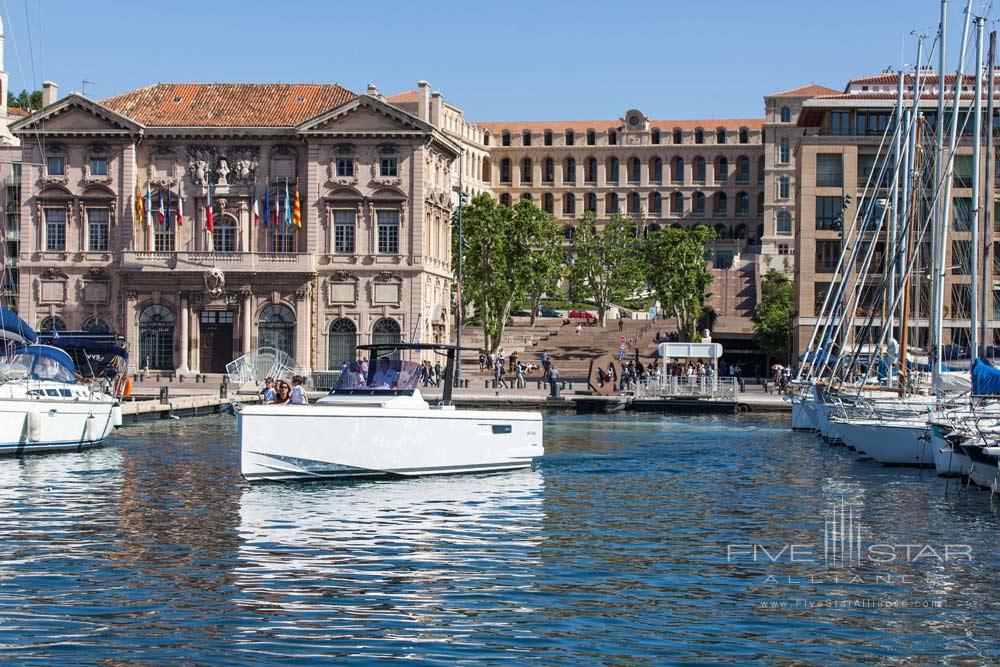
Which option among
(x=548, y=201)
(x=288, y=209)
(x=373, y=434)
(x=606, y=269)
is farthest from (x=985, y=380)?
(x=548, y=201)

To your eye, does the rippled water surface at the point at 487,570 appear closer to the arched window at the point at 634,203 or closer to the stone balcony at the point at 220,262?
the stone balcony at the point at 220,262

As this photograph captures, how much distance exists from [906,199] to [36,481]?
33551 mm

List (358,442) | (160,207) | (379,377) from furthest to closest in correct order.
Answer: (160,207), (379,377), (358,442)

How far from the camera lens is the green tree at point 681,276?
332 feet

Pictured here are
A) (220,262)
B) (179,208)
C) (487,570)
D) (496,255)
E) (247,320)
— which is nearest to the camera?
(487,570)

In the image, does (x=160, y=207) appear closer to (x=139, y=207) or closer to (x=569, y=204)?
(x=139, y=207)

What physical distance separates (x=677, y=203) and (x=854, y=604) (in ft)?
512

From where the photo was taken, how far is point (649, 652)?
56.1 ft

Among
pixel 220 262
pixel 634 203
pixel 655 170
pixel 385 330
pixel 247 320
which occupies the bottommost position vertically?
pixel 385 330

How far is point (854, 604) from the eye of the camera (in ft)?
65.3

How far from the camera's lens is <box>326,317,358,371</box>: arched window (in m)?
84.6

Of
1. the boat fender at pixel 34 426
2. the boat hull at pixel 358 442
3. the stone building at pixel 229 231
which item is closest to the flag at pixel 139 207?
the stone building at pixel 229 231

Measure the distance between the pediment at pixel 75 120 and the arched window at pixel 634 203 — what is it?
96.8 metres

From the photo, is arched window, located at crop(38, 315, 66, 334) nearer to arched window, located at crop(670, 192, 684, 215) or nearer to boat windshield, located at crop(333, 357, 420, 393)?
boat windshield, located at crop(333, 357, 420, 393)
